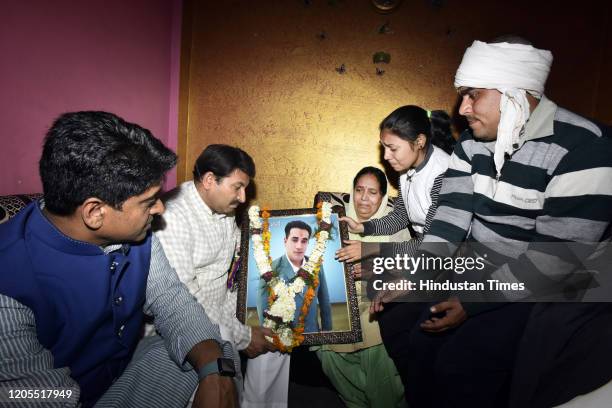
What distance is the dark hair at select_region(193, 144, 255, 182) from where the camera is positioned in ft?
8.72

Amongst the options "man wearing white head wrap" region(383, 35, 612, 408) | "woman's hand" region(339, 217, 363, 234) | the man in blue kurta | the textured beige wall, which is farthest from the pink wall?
"man wearing white head wrap" region(383, 35, 612, 408)

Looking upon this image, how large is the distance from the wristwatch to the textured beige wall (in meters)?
2.30

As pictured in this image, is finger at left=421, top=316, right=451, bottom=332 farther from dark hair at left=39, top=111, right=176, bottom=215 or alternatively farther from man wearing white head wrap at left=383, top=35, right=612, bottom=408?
dark hair at left=39, top=111, right=176, bottom=215

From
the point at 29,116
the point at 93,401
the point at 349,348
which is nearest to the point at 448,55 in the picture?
the point at 349,348

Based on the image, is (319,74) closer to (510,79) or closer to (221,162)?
(221,162)

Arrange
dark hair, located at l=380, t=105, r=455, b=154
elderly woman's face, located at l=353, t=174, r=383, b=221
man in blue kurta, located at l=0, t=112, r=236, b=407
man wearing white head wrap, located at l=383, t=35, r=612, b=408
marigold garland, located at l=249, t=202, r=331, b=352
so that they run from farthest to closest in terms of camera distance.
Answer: elderly woman's face, located at l=353, t=174, r=383, b=221
dark hair, located at l=380, t=105, r=455, b=154
marigold garland, located at l=249, t=202, r=331, b=352
man wearing white head wrap, located at l=383, t=35, r=612, b=408
man in blue kurta, located at l=0, t=112, r=236, b=407

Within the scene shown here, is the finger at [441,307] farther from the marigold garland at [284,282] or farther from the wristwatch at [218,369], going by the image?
the wristwatch at [218,369]

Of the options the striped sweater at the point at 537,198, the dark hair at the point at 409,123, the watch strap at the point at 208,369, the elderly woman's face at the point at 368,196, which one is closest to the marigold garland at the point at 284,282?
the elderly woman's face at the point at 368,196

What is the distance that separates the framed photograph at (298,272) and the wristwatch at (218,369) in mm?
1032

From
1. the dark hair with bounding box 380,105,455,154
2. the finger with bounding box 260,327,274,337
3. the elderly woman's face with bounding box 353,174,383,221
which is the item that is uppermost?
the dark hair with bounding box 380,105,455,154

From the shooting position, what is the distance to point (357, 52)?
3.45 meters

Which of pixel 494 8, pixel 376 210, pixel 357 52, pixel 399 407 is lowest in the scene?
pixel 399 407

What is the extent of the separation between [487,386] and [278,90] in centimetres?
295

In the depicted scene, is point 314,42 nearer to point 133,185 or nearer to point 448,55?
point 448,55
